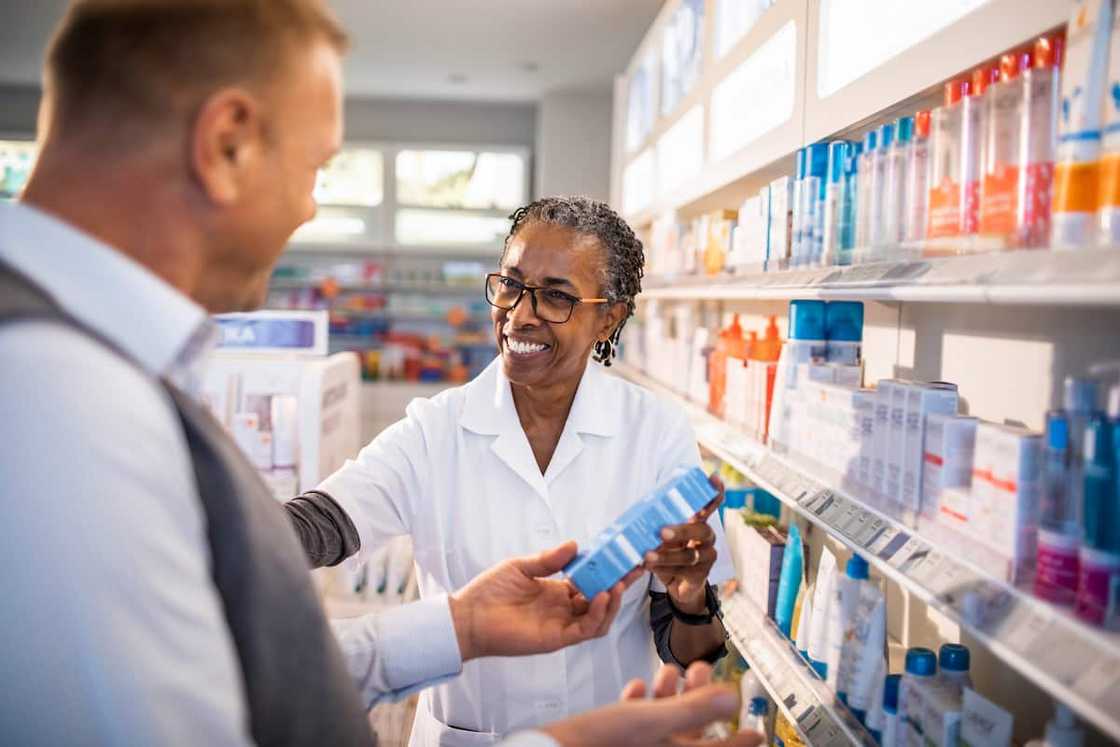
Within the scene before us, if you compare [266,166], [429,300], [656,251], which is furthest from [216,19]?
[429,300]

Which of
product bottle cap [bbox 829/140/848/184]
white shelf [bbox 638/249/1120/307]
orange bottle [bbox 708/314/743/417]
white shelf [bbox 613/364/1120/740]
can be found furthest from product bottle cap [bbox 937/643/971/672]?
orange bottle [bbox 708/314/743/417]

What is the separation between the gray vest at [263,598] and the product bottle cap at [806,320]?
1530mm

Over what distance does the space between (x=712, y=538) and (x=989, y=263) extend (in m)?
0.68

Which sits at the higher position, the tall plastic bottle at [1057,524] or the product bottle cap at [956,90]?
the product bottle cap at [956,90]

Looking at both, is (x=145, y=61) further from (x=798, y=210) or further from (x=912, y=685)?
(x=798, y=210)

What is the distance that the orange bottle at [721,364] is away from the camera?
291cm

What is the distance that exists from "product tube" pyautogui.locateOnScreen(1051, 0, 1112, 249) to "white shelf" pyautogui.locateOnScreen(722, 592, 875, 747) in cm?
101

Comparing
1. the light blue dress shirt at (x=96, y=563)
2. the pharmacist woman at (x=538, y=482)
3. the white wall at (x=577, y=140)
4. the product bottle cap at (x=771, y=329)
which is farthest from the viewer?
the white wall at (x=577, y=140)

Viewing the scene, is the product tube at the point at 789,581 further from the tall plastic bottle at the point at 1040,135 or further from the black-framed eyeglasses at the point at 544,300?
the tall plastic bottle at the point at 1040,135

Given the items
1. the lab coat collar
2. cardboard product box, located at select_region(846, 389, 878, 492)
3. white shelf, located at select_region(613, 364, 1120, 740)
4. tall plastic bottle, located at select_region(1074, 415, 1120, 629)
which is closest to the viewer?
white shelf, located at select_region(613, 364, 1120, 740)

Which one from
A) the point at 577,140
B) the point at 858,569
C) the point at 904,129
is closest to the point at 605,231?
the point at 904,129

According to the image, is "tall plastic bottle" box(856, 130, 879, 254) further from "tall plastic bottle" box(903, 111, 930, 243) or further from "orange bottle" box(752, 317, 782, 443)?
"orange bottle" box(752, 317, 782, 443)

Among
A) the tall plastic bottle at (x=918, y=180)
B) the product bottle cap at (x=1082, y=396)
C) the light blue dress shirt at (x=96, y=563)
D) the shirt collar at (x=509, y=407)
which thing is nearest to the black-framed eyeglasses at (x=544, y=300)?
the shirt collar at (x=509, y=407)

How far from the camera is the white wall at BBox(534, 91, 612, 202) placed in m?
8.40
